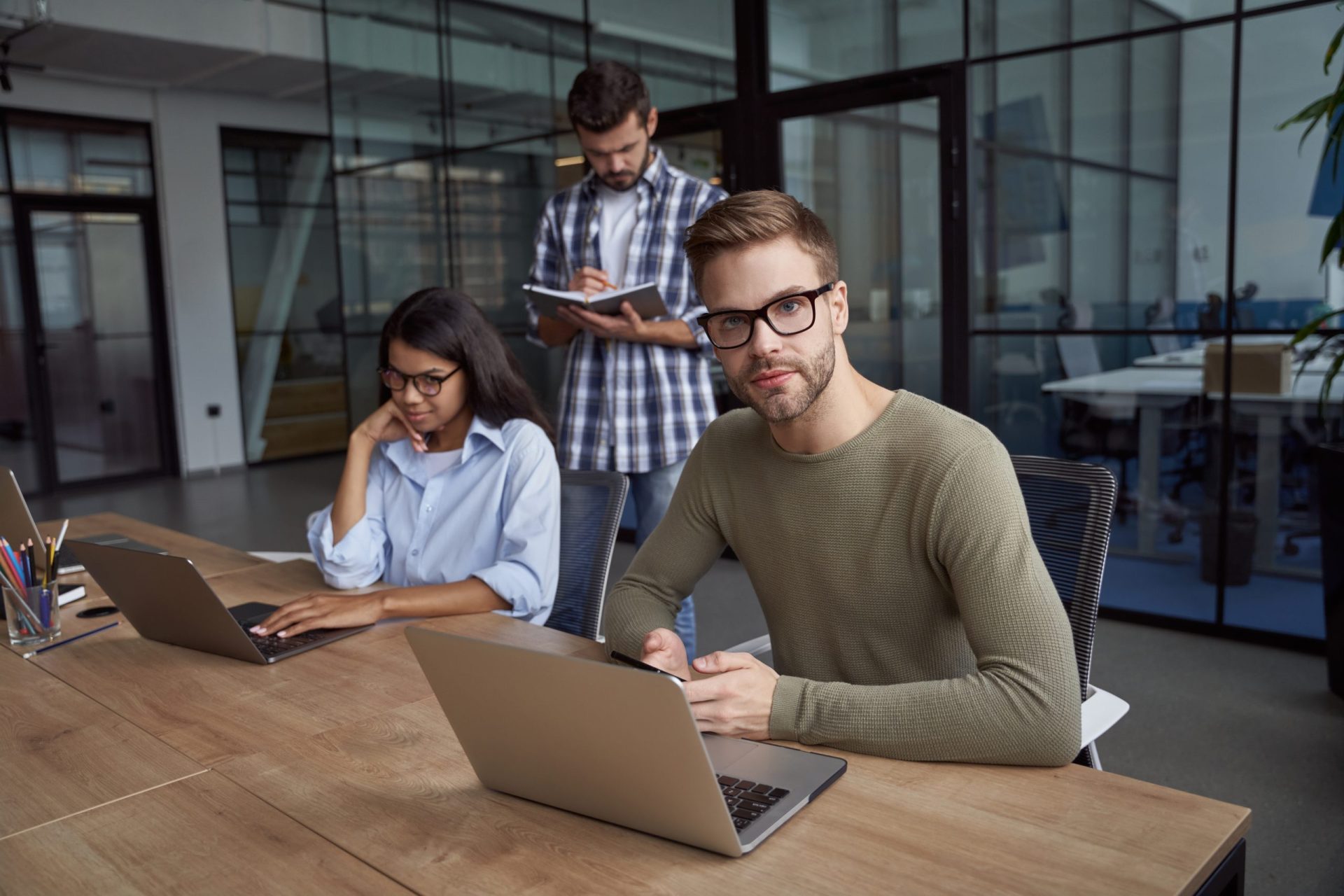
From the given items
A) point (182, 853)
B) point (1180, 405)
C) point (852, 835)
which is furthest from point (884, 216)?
point (182, 853)

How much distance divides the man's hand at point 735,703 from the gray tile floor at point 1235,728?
5.12 ft

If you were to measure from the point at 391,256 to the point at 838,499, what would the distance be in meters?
5.75

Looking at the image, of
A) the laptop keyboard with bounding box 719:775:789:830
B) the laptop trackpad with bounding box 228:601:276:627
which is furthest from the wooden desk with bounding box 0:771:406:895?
the laptop trackpad with bounding box 228:601:276:627

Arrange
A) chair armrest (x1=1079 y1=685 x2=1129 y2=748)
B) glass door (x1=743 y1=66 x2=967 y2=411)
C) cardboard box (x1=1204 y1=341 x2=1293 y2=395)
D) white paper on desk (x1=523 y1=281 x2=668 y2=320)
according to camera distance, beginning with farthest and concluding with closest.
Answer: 1. glass door (x1=743 y1=66 x2=967 y2=411)
2. cardboard box (x1=1204 y1=341 x2=1293 y2=395)
3. white paper on desk (x1=523 y1=281 x2=668 y2=320)
4. chair armrest (x1=1079 y1=685 x2=1129 y2=748)

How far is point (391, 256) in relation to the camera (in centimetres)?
664

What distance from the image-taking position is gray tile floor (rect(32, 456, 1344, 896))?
235cm

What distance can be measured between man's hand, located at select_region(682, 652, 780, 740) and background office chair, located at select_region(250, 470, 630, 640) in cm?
78

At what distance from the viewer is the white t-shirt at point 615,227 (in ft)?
9.45

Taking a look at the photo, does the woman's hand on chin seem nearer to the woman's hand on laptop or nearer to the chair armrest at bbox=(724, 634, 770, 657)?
the woman's hand on laptop

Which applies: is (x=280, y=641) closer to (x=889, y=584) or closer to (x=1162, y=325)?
(x=889, y=584)

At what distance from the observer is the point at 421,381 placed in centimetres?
208

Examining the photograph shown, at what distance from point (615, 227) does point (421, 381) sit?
39.5 inches

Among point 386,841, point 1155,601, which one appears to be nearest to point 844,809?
point 386,841

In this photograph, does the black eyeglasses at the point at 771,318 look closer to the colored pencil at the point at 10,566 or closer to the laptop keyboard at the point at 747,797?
the laptop keyboard at the point at 747,797
